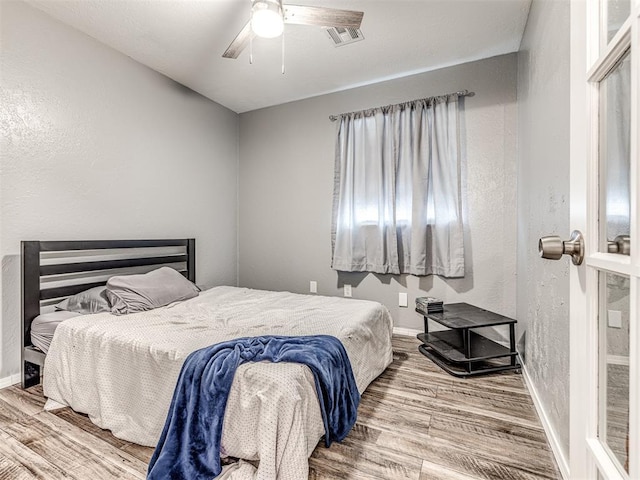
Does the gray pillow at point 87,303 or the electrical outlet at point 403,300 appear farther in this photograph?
the electrical outlet at point 403,300

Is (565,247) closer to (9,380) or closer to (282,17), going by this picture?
(282,17)

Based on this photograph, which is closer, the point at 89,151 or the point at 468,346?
the point at 468,346

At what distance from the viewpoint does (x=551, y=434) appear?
1555mm

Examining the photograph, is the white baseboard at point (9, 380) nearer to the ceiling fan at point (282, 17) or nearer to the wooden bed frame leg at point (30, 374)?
the wooden bed frame leg at point (30, 374)

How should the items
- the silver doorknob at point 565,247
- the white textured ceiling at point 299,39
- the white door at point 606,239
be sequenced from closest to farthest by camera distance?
the white door at point 606,239
the silver doorknob at point 565,247
the white textured ceiling at point 299,39

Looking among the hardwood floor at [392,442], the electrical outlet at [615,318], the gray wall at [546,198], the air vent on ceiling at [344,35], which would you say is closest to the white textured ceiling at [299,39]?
the air vent on ceiling at [344,35]

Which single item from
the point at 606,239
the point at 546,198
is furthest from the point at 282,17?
the point at 606,239

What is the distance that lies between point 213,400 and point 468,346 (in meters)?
1.80

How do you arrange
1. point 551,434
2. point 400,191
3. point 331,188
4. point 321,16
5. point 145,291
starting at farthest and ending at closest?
1. point 331,188
2. point 400,191
3. point 145,291
4. point 321,16
5. point 551,434

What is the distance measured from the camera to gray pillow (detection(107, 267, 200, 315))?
2316 mm

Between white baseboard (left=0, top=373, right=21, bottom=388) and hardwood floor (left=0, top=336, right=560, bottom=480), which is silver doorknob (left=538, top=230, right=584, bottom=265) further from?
white baseboard (left=0, top=373, right=21, bottom=388)

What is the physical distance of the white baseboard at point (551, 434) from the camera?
134cm

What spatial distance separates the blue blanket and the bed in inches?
2.0

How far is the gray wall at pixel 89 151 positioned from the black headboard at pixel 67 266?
14 centimetres
